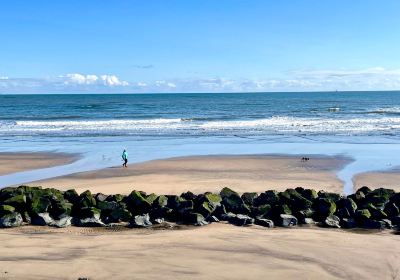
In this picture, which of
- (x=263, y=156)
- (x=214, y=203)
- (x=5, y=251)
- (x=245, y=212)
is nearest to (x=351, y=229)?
(x=245, y=212)

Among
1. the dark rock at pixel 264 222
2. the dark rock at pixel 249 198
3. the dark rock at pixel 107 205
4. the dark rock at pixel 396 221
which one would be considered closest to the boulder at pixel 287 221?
the dark rock at pixel 264 222

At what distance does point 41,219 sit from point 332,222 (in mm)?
6799

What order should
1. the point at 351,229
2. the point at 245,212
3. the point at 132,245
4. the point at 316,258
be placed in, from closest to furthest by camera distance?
the point at 316,258 < the point at 132,245 < the point at 351,229 < the point at 245,212

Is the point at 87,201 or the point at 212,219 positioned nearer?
the point at 212,219

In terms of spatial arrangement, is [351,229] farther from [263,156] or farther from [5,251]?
[263,156]

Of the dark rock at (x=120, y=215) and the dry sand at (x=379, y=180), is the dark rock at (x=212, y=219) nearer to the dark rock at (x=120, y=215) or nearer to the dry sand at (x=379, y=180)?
Result: the dark rock at (x=120, y=215)

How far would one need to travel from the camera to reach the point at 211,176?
19406 millimetres

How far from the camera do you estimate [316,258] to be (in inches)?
354

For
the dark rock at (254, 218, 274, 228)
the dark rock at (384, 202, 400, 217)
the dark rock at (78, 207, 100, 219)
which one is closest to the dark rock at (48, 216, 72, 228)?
the dark rock at (78, 207, 100, 219)

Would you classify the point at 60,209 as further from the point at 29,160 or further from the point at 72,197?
the point at 29,160

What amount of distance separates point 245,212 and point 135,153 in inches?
593

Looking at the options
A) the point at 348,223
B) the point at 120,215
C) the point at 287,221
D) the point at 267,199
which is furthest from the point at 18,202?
the point at 348,223

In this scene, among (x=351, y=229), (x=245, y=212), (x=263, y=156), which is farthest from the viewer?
(x=263, y=156)

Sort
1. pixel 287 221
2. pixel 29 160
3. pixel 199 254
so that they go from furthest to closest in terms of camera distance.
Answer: pixel 29 160 → pixel 287 221 → pixel 199 254
